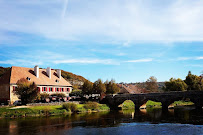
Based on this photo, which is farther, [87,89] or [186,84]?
[186,84]

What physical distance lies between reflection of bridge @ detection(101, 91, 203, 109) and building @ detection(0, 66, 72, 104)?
43.8 ft

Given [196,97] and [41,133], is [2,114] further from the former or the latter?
[196,97]

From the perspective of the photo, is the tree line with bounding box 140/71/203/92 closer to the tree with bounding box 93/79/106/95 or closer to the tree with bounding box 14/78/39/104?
the tree with bounding box 93/79/106/95

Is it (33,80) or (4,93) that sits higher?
(33,80)

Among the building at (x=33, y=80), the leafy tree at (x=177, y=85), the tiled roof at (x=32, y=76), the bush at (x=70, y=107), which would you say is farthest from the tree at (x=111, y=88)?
the leafy tree at (x=177, y=85)

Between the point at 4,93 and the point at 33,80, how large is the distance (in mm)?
7656

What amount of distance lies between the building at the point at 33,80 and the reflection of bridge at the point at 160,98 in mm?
13336

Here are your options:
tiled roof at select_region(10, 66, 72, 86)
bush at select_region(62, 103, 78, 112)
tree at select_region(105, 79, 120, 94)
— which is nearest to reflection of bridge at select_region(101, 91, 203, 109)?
tree at select_region(105, 79, 120, 94)

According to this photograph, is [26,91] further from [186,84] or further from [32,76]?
[186,84]

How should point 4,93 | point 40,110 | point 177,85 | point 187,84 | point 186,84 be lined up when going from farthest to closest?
point 187,84 < point 186,84 < point 177,85 < point 4,93 < point 40,110

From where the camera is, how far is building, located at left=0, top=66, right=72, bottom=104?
5249 centimetres

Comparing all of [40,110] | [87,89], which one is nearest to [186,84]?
[87,89]


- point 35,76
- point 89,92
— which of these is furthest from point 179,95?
point 35,76

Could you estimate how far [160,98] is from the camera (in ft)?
183
